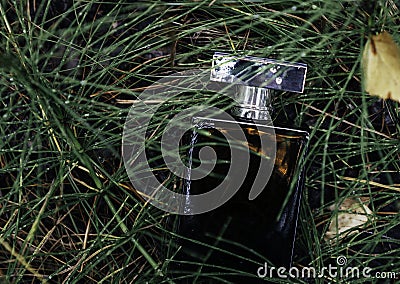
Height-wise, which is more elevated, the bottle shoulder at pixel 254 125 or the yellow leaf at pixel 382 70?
the yellow leaf at pixel 382 70

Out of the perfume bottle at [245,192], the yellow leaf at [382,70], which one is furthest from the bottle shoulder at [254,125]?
the yellow leaf at [382,70]

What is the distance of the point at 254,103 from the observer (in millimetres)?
737

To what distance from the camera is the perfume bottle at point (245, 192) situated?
748 millimetres

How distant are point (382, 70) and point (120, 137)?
0.41 meters

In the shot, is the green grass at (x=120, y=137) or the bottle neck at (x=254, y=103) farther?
the green grass at (x=120, y=137)

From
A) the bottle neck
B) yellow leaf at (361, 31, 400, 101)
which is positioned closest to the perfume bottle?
the bottle neck

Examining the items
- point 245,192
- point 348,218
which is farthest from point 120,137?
point 348,218

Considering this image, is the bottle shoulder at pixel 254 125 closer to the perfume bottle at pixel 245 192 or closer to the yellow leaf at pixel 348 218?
the perfume bottle at pixel 245 192

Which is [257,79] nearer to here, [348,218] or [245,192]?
[245,192]

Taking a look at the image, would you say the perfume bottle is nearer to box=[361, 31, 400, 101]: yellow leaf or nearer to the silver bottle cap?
the silver bottle cap

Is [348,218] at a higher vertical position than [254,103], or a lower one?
lower

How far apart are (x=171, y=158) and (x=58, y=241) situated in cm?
24

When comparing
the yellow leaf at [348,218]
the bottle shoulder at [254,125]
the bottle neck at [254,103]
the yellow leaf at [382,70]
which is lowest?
the yellow leaf at [348,218]

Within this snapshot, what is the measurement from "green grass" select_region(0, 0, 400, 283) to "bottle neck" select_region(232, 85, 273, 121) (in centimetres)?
12
